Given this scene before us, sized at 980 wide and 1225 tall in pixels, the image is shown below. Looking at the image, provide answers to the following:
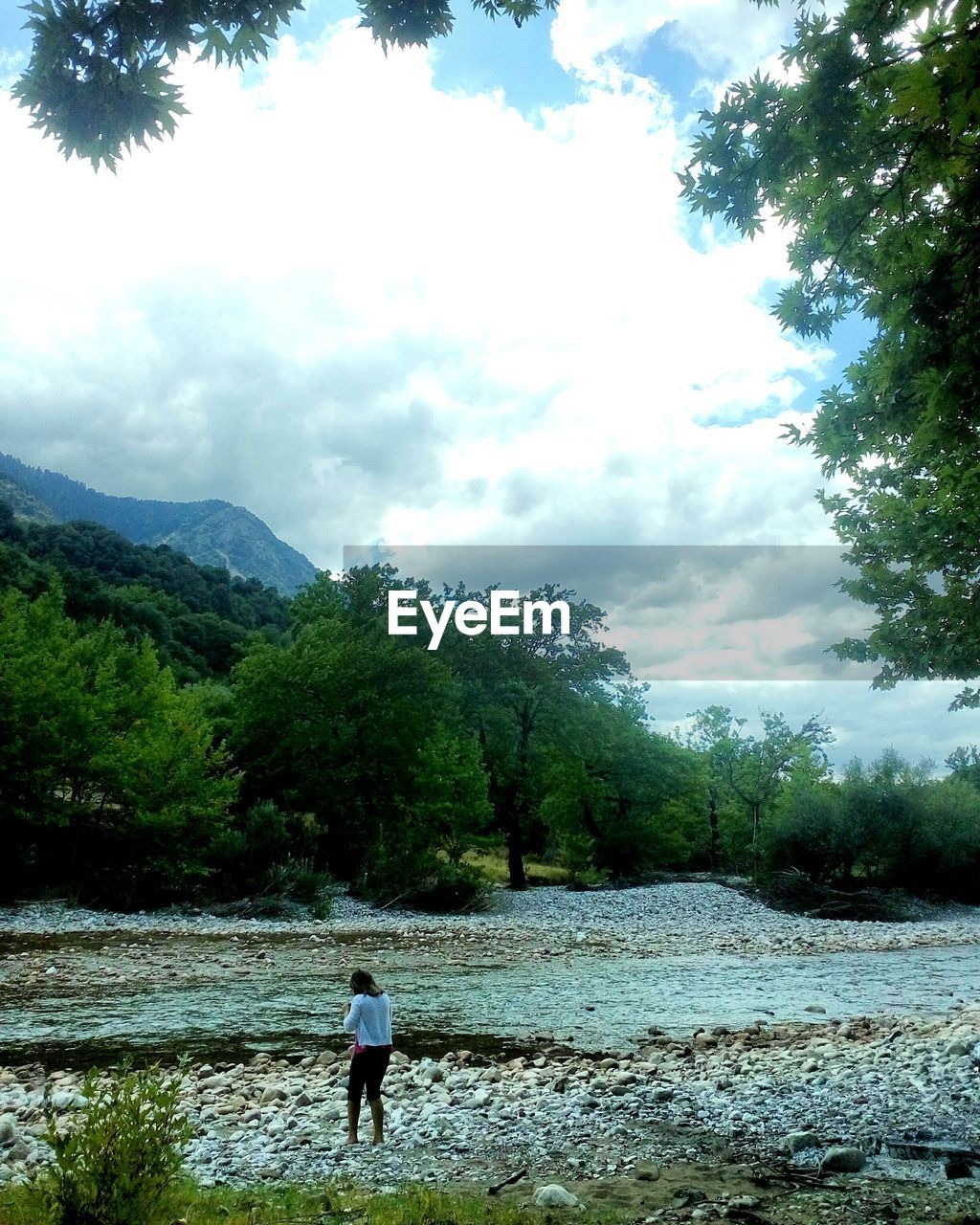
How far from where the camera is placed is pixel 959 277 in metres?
5.94

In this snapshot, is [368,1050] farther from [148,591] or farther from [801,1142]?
[148,591]

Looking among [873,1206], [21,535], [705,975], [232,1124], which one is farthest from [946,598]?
[21,535]

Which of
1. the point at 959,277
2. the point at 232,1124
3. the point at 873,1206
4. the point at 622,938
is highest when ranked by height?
the point at 959,277

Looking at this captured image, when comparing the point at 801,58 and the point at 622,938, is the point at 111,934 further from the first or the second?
the point at 801,58

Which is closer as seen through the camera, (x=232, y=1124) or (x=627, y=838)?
(x=232, y=1124)

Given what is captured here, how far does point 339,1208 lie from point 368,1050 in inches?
90.3

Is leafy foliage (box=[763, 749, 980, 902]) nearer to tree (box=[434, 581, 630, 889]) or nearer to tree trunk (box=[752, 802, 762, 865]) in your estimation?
tree trunk (box=[752, 802, 762, 865])

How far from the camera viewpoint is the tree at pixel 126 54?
5352 mm

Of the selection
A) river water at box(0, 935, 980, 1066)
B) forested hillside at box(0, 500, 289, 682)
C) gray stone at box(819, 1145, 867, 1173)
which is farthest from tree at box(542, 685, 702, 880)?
gray stone at box(819, 1145, 867, 1173)

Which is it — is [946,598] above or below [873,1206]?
above

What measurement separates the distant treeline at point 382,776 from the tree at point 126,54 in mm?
27618

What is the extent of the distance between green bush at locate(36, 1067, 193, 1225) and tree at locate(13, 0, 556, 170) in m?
5.59

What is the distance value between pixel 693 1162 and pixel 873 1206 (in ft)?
4.87

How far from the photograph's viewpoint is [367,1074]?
763 cm
